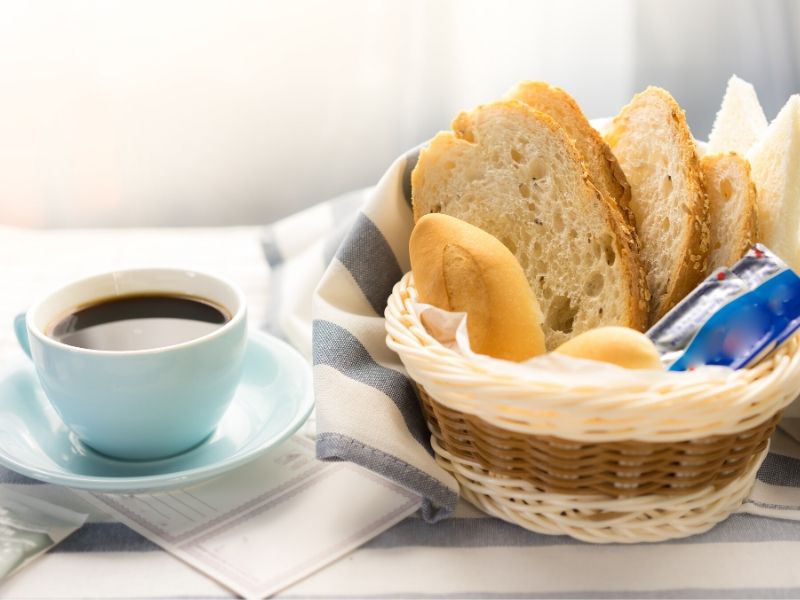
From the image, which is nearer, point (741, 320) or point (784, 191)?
point (741, 320)

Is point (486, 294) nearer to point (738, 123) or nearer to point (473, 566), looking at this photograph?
point (473, 566)

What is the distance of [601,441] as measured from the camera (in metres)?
0.64

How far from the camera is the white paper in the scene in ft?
2.25

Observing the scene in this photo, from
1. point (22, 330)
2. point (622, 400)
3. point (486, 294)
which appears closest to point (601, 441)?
point (622, 400)

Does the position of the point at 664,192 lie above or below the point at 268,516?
above

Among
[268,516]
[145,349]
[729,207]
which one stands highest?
[729,207]

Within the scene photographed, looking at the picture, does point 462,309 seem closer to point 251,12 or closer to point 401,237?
point 401,237

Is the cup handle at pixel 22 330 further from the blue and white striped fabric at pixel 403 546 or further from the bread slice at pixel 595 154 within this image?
the bread slice at pixel 595 154

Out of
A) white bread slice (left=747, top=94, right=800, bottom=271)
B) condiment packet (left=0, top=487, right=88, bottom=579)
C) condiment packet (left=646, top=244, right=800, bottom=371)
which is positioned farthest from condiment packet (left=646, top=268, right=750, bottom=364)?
condiment packet (left=0, top=487, right=88, bottom=579)

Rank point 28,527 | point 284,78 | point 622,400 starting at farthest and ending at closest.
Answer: point 284,78 < point 28,527 < point 622,400

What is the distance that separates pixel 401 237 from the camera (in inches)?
37.7

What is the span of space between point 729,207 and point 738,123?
0.48 feet

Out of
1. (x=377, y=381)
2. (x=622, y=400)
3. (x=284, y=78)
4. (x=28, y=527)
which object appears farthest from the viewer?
(x=284, y=78)

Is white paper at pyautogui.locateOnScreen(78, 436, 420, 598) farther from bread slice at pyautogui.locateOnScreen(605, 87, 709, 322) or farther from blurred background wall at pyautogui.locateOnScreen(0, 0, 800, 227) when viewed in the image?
blurred background wall at pyautogui.locateOnScreen(0, 0, 800, 227)
